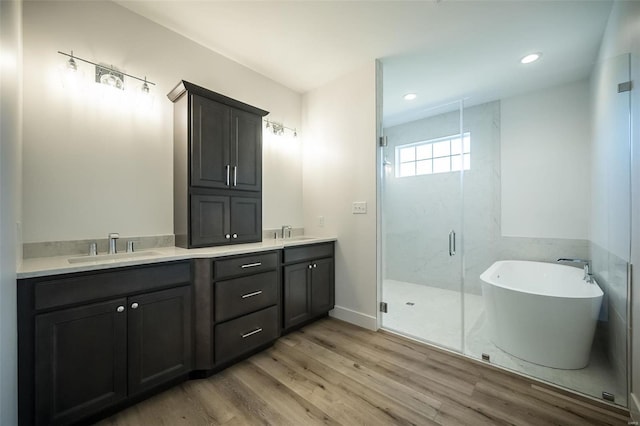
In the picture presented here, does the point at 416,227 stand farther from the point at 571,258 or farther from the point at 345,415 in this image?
the point at 345,415

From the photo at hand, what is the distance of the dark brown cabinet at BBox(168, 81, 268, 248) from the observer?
2.05 m

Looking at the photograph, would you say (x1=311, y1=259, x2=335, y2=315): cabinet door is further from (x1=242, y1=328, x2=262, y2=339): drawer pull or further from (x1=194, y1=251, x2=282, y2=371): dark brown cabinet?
(x1=242, y1=328, x2=262, y2=339): drawer pull

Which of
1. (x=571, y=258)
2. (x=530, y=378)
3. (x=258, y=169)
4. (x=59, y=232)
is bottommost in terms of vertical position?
(x=530, y=378)

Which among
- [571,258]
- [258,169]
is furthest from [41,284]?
[571,258]

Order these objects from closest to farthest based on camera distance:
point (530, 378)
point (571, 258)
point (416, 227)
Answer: point (530, 378)
point (571, 258)
point (416, 227)

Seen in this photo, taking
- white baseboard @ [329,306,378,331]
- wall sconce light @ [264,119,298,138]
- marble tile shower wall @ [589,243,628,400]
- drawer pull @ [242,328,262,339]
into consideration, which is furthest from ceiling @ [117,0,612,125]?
white baseboard @ [329,306,378,331]

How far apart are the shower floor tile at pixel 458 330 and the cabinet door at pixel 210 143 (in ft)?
6.88

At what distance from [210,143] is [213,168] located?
0.21m

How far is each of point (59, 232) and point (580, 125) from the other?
4.80 metres

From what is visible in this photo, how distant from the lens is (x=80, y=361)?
1.34 meters

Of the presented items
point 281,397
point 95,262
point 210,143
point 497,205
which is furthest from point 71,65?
point 497,205

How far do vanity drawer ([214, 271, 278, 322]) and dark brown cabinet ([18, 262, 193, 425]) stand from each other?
214mm

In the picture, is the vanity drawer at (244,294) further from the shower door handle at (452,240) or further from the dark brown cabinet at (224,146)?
the shower door handle at (452,240)

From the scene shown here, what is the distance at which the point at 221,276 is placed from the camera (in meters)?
1.88
